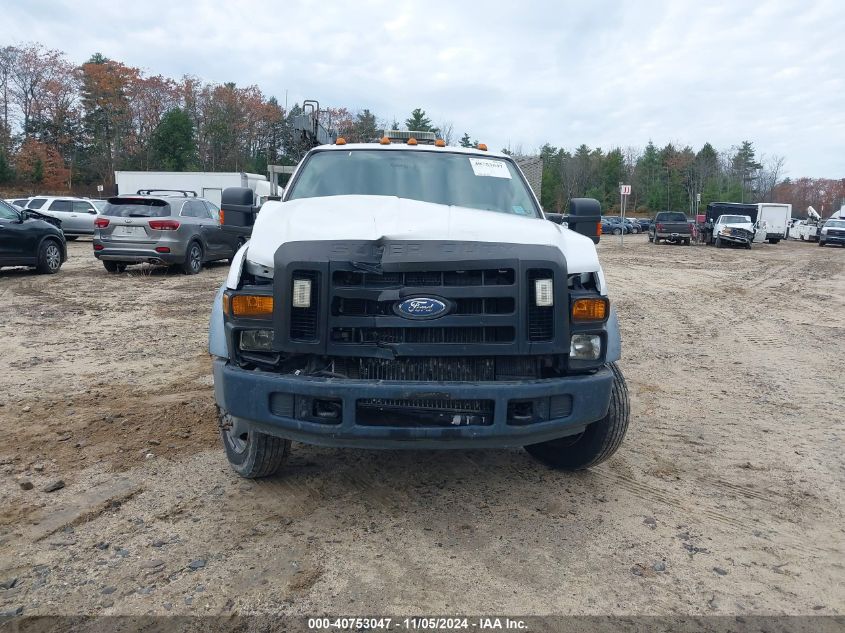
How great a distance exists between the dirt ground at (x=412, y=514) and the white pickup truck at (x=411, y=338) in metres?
0.53

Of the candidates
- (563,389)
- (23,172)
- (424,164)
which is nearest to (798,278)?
(424,164)

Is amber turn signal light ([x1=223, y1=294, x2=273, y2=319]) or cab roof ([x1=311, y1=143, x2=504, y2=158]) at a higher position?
cab roof ([x1=311, y1=143, x2=504, y2=158])

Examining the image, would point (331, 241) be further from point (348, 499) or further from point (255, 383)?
point (348, 499)

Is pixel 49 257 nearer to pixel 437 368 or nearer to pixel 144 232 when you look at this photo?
pixel 144 232

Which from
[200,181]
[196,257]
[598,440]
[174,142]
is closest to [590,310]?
[598,440]

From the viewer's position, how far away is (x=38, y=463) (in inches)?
159

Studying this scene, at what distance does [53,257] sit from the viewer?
13.3 m

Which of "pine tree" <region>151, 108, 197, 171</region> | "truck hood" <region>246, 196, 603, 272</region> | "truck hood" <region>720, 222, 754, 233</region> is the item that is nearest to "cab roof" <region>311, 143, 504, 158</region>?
"truck hood" <region>246, 196, 603, 272</region>

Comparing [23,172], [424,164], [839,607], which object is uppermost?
[23,172]

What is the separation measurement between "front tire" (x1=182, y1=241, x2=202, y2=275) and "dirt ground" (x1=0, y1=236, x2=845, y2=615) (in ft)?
24.7

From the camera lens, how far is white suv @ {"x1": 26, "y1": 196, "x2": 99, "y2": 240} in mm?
23281

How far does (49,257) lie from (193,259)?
2.73m

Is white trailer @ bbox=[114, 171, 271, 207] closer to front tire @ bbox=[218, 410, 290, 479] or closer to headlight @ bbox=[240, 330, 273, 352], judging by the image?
front tire @ bbox=[218, 410, 290, 479]

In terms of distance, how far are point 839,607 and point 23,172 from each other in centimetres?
6031
